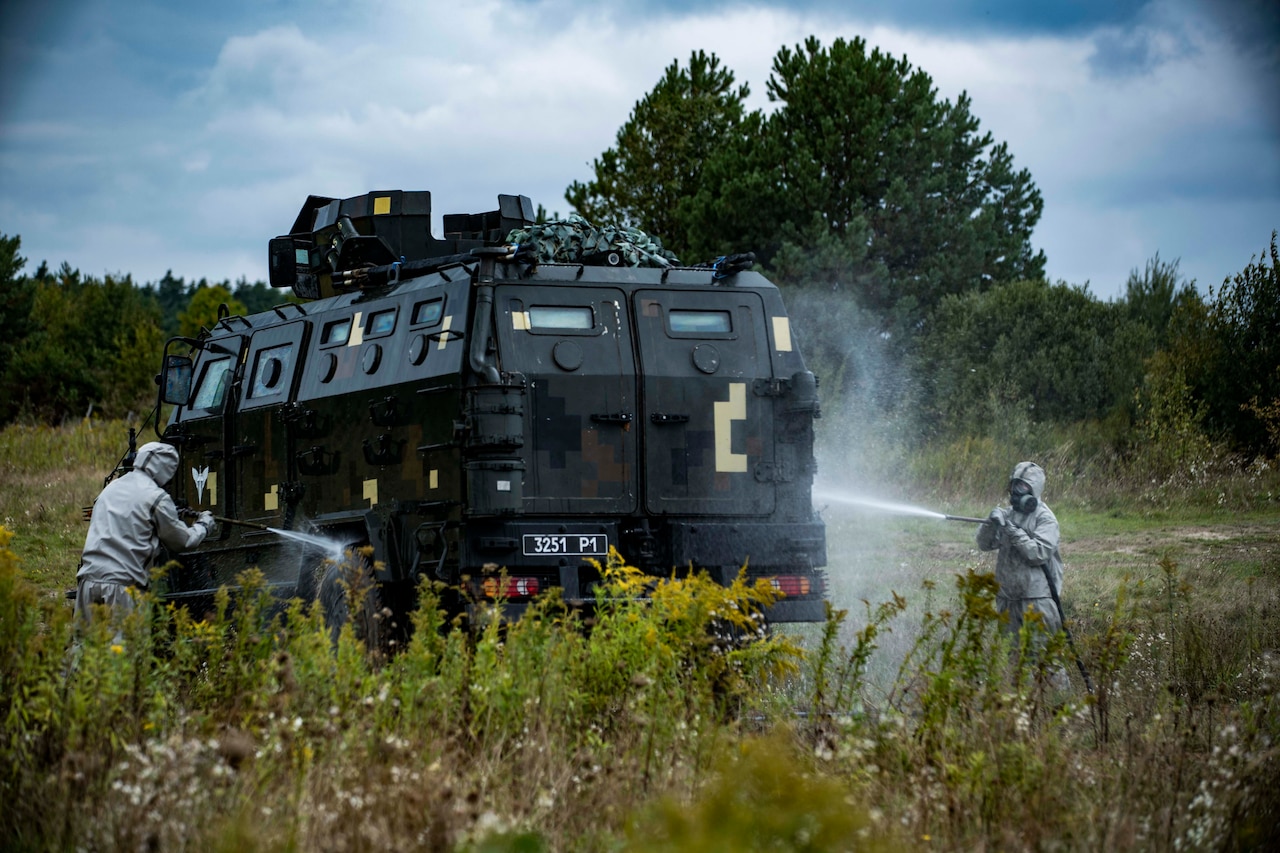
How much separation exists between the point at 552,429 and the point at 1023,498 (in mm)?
3039

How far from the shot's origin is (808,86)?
112 feet

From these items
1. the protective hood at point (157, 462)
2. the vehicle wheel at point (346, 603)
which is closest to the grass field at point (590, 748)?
the vehicle wheel at point (346, 603)

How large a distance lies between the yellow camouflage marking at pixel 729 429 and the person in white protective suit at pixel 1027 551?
65.6 inches

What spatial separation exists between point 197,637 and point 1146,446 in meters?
18.8

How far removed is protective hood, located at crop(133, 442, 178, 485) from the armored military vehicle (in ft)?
3.21

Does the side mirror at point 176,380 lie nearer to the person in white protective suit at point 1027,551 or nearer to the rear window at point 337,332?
the rear window at point 337,332

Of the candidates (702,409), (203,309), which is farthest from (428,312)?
(203,309)

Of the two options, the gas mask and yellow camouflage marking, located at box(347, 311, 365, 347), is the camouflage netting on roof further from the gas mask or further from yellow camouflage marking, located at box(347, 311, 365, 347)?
the gas mask

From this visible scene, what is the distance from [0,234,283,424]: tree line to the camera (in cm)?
4516

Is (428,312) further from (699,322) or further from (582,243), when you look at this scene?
(699,322)

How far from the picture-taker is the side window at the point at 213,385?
11.8m

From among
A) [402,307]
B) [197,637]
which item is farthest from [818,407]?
[197,637]

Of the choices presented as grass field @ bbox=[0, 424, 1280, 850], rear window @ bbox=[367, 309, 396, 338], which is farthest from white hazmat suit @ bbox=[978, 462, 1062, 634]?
rear window @ bbox=[367, 309, 396, 338]

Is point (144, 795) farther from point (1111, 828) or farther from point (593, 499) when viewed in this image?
point (593, 499)
